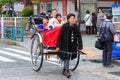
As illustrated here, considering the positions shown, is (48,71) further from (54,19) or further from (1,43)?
(1,43)

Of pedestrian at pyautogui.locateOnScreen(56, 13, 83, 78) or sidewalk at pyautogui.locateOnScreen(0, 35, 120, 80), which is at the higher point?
pedestrian at pyautogui.locateOnScreen(56, 13, 83, 78)

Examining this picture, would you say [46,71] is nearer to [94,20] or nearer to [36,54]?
[36,54]

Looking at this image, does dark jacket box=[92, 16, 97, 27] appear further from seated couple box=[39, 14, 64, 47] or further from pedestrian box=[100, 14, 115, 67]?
seated couple box=[39, 14, 64, 47]

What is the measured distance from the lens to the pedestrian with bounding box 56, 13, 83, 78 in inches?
427

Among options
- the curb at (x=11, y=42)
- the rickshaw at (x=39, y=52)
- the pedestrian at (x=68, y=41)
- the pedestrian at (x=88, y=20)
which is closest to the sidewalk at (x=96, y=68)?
the rickshaw at (x=39, y=52)

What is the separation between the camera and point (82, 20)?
28.1 m

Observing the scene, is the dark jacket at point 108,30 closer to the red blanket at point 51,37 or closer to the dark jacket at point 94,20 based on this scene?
the red blanket at point 51,37

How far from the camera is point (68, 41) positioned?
35.8 ft

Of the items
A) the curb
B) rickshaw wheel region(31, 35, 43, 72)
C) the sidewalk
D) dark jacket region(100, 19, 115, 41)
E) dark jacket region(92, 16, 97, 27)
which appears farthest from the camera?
dark jacket region(92, 16, 97, 27)

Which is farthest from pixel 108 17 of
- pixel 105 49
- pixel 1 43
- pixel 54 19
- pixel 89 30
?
pixel 89 30

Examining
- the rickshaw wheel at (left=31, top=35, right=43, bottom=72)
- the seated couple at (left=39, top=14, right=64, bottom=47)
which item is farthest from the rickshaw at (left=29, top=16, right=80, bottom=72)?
the seated couple at (left=39, top=14, right=64, bottom=47)

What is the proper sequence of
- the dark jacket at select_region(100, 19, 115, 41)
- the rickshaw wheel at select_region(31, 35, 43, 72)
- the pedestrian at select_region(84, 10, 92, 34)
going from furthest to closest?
the pedestrian at select_region(84, 10, 92, 34) < the dark jacket at select_region(100, 19, 115, 41) < the rickshaw wheel at select_region(31, 35, 43, 72)

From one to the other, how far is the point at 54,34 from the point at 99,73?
1.69m

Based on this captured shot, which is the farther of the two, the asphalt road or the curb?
the curb
